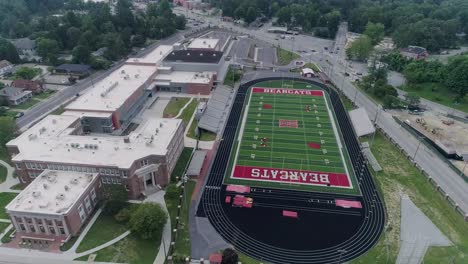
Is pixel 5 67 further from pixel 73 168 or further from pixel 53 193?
pixel 53 193

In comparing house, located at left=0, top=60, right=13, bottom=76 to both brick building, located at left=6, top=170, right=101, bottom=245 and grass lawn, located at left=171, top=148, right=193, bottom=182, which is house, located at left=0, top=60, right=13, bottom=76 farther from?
grass lawn, located at left=171, top=148, right=193, bottom=182

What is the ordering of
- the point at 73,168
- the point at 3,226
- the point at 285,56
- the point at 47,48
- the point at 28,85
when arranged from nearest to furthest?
the point at 3,226 < the point at 73,168 < the point at 28,85 < the point at 47,48 < the point at 285,56

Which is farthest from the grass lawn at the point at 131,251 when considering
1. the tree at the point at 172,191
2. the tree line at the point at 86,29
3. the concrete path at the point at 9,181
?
the tree line at the point at 86,29

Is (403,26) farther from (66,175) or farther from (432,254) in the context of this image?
(66,175)

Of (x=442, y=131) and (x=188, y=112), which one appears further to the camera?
(x=188, y=112)

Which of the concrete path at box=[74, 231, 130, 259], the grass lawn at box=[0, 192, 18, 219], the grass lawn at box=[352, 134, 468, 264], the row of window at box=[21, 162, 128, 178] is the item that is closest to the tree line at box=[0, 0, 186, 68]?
the row of window at box=[21, 162, 128, 178]

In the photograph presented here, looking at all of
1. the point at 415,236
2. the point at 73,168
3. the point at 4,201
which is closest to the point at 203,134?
the point at 73,168

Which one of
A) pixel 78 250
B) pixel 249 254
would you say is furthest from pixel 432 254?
pixel 78 250
